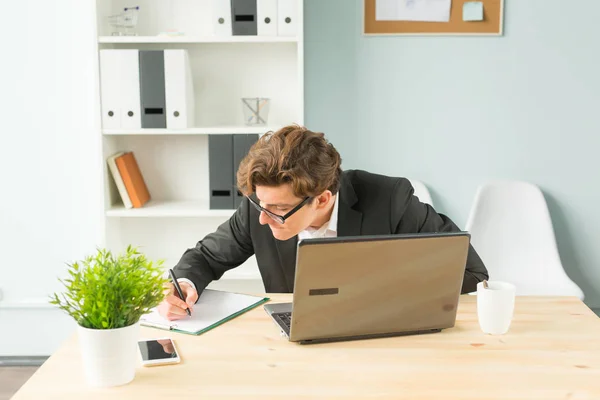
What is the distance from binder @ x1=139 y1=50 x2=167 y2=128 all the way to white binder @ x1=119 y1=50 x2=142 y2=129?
0.02 m

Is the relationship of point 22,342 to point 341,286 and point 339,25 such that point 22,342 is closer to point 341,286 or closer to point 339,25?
point 339,25

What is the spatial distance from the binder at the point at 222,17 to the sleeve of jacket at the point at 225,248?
1.11 meters

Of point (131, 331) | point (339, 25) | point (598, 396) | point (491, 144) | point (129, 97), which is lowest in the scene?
point (598, 396)

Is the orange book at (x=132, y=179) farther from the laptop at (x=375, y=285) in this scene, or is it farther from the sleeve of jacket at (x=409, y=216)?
the laptop at (x=375, y=285)

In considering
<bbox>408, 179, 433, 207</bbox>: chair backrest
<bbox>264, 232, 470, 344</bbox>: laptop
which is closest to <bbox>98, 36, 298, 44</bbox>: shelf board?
<bbox>408, 179, 433, 207</bbox>: chair backrest

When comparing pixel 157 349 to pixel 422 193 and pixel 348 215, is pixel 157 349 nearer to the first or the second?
pixel 348 215

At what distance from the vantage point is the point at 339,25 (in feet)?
10.1

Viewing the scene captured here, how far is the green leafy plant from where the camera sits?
1244mm

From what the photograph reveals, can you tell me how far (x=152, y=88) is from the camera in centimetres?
282

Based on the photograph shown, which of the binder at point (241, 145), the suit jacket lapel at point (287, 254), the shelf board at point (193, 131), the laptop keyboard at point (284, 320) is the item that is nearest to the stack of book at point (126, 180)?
the shelf board at point (193, 131)

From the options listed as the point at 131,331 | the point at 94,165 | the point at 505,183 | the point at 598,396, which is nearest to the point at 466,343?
the point at 598,396

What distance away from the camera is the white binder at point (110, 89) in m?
2.81

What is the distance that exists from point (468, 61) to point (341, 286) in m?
1.96

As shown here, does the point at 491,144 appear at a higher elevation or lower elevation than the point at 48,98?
lower
